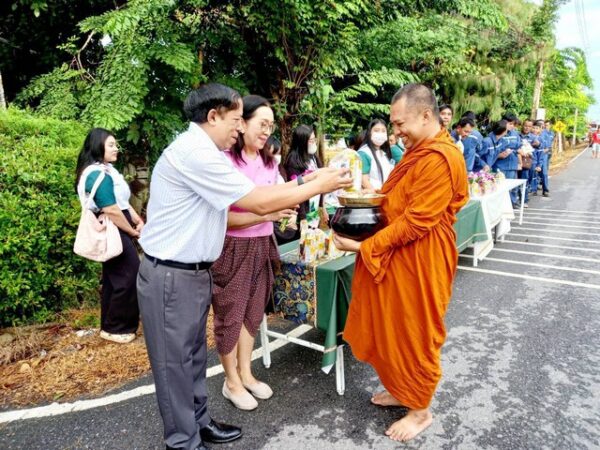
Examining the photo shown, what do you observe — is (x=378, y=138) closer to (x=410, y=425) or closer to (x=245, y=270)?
(x=245, y=270)

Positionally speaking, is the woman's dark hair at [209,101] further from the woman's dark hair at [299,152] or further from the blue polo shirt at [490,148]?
the blue polo shirt at [490,148]

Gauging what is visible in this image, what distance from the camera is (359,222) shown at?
2330mm

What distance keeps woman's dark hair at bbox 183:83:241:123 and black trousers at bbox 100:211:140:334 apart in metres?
1.91

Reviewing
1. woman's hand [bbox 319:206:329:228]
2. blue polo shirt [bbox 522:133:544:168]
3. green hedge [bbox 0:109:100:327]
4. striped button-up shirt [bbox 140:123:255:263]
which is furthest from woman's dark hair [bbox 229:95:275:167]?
blue polo shirt [bbox 522:133:544:168]

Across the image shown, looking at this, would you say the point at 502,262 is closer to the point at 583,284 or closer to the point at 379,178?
the point at 583,284

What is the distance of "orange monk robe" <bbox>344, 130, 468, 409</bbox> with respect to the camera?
218cm

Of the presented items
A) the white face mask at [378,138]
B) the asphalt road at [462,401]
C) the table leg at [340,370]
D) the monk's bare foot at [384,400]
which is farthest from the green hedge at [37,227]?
the white face mask at [378,138]

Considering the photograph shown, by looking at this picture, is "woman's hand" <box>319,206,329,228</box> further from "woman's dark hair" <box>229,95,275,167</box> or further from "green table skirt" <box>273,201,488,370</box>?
"woman's dark hair" <box>229,95,275,167</box>

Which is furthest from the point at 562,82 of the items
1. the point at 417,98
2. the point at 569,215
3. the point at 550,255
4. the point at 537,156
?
the point at 417,98

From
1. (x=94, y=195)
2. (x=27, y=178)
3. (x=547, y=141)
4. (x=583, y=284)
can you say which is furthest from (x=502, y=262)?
(x=547, y=141)

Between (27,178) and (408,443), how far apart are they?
3.41m

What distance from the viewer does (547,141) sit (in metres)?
11.6

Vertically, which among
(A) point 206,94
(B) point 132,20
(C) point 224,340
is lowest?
(C) point 224,340

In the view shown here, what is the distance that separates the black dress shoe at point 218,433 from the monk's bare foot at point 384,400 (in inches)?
34.6
